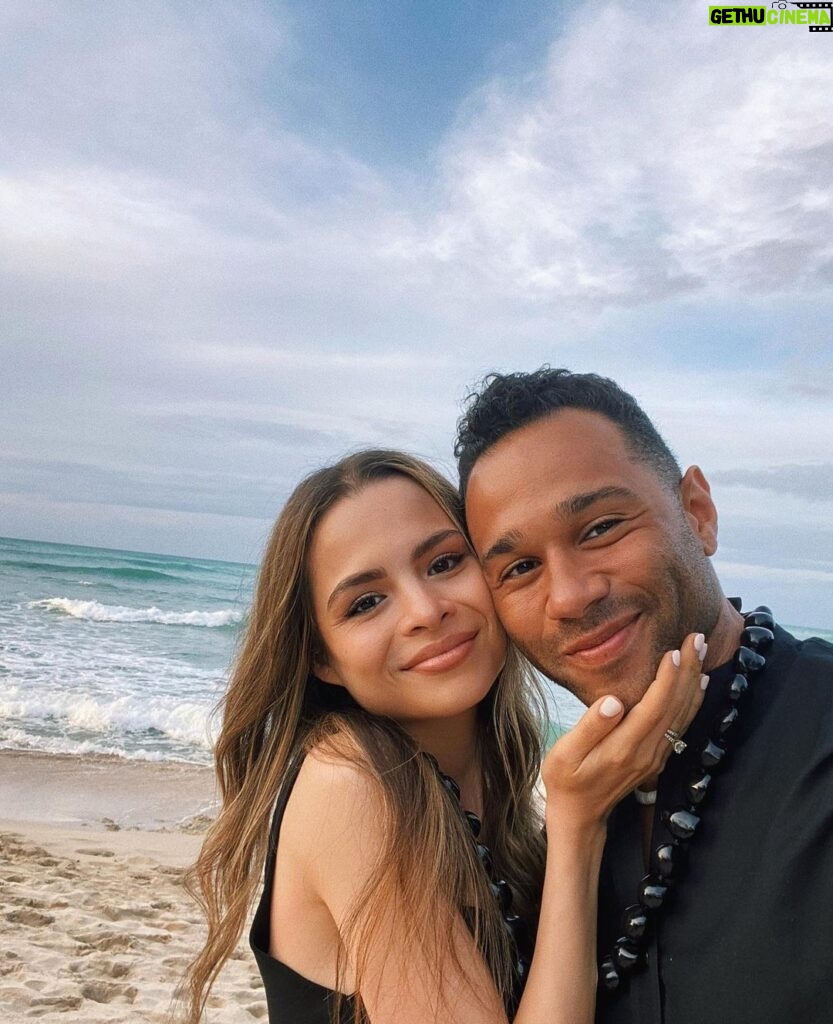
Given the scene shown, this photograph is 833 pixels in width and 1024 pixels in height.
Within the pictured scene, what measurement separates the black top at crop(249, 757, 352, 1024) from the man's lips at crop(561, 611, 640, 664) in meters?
1.14

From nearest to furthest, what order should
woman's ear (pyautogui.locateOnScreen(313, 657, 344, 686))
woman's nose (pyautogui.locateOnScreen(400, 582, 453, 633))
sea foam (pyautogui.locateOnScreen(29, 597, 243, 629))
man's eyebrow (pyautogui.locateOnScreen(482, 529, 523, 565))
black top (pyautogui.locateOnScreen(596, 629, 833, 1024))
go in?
1. black top (pyautogui.locateOnScreen(596, 629, 833, 1024))
2. man's eyebrow (pyautogui.locateOnScreen(482, 529, 523, 565))
3. woman's nose (pyautogui.locateOnScreen(400, 582, 453, 633))
4. woman's ear (pyautogui.locateOnScreen(313, 657, 344, 686))
5. sea foam (pyautogui.locateOnScreen(29, 597, 243, 629))

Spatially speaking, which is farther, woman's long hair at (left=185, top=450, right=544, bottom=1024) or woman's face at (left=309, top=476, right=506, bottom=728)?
woman's face at (left=309, top=476, right=506, bottom=728)

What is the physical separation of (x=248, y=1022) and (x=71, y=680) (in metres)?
11.4

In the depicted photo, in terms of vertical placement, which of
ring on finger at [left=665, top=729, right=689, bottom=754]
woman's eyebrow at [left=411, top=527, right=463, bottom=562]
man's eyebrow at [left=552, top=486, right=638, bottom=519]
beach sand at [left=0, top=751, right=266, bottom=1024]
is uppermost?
man's eyebrow at [left=552, top=486, right=638, bottom=519]

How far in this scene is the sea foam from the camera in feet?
90.9

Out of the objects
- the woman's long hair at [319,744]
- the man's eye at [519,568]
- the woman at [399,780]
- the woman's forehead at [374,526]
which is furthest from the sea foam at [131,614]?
the man's eye at [519,568]

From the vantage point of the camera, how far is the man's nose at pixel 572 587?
260 cm

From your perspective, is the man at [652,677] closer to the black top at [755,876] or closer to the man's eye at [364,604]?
the black top at [755,876]

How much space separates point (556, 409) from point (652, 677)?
0.86 metres

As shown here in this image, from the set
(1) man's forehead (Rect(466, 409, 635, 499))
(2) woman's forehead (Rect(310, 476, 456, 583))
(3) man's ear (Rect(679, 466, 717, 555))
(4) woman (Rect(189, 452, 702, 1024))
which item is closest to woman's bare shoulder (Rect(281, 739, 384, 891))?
(4) woman (Rect(189, 452, 702, 1024))

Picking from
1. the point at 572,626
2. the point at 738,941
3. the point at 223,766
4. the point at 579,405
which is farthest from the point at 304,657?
the point at 738,941

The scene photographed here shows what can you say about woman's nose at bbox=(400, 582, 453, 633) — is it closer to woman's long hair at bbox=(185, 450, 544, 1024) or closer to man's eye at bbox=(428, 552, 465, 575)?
man's eye at bbox=(428, 552, 465, 575)

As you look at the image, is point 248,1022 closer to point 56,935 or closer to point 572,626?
point 56,935

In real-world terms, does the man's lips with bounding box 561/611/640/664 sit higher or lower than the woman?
higher
